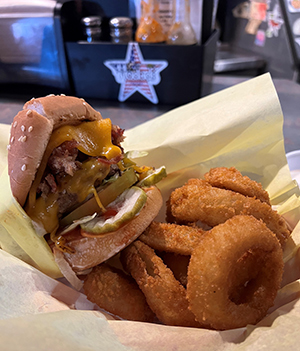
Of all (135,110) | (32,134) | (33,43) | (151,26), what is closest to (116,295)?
(32,134)

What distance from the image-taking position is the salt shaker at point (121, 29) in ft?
8.50

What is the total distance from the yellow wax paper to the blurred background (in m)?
0.86

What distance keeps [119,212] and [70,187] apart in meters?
0.21

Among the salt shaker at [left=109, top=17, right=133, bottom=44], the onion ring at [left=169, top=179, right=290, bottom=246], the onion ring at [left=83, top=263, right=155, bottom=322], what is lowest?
the onion ring at [left=83, top=263, right=155, bottom=322]

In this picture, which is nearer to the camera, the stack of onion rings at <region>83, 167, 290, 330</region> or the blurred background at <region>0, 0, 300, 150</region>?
the stack of onion rings at <region>83, 167, 290, 330</region>

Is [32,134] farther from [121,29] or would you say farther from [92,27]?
[92,27]

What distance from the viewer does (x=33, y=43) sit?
2822 millimetres

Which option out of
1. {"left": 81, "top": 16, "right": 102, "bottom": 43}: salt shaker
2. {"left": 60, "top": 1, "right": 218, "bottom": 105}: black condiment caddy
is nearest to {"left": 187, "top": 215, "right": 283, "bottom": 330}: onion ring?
{"left": 60, "top": 1, "right": 218, "bottom": 105}: black condiment caddy

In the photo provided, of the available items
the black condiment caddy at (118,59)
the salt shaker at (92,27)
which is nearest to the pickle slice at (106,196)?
the black condiment caddy at (118,59)

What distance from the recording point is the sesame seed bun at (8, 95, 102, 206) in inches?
40.9

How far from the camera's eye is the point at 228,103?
5.33ft

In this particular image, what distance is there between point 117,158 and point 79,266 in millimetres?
444

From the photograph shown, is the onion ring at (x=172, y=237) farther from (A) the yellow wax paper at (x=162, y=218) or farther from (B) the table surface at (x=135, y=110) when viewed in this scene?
(B) the table surface at (x=135, y=110)

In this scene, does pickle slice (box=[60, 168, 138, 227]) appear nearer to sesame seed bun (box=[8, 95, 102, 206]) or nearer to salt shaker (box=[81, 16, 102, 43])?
sesame seed bun (box=[8, 95, 102, 206])
